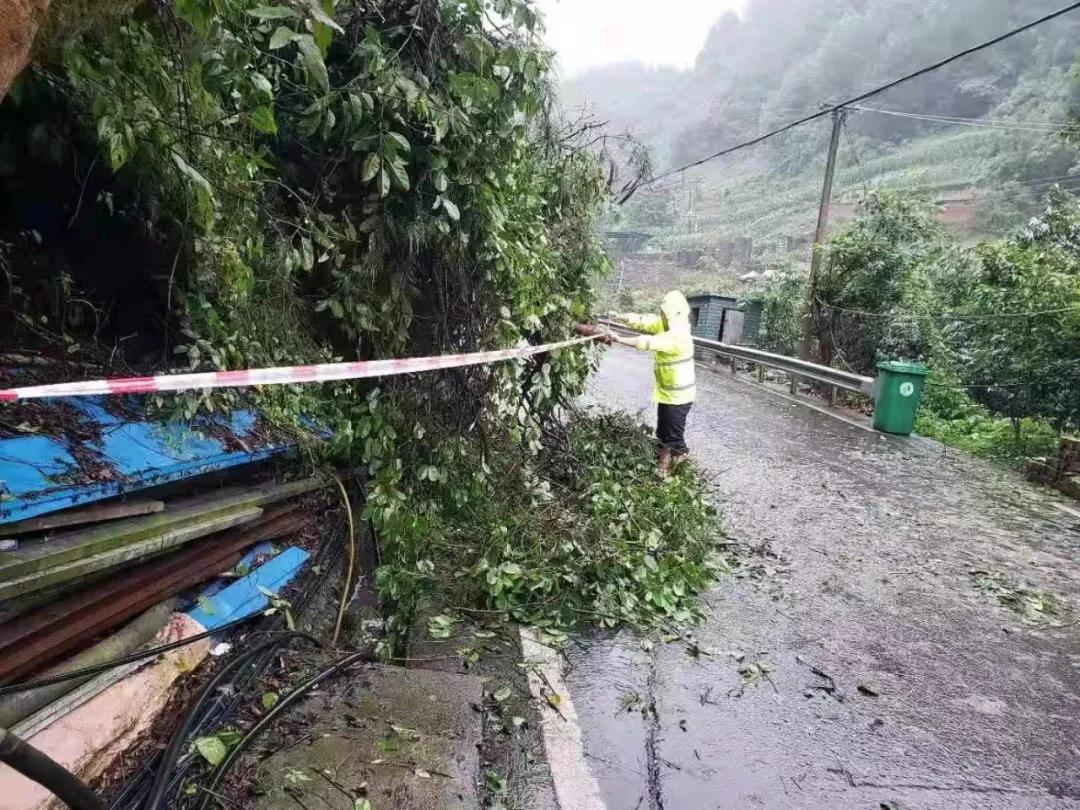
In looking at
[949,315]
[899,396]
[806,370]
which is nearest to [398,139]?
[899,396]

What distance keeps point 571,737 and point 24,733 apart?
2.07m

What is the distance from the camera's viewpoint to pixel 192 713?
2.60 meters

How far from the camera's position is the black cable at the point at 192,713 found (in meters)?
2.24

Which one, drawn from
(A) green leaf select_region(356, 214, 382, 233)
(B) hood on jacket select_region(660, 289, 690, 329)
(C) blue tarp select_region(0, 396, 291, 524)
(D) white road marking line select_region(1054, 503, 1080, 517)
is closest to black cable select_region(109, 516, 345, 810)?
(C) blue tarp select_region(0, 396, 291, 524)

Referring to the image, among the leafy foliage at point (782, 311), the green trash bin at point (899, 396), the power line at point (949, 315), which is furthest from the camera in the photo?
the leafy foliage at point (782, 311)

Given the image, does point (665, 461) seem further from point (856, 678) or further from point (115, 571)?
point (115, 571)

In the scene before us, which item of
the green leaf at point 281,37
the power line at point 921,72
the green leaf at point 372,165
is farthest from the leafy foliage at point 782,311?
the green leaf at point 281,37

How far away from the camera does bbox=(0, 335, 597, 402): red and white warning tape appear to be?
7.35 feet

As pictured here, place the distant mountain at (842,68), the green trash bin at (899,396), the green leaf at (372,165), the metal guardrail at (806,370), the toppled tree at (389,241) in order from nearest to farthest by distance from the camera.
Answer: the toppled tree at (389,241), the green leaf at (372,165), the green trash bin at (899,396), the metal guardrail at (806,370), the distant mountain at (842,68)

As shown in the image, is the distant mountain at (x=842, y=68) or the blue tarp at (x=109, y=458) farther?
the distant mountain at (x=842, y=68)

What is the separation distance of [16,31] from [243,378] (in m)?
1.49

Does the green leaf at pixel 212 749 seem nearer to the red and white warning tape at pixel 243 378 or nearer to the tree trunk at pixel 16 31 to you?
the red and white warning tape at pixel 243 378

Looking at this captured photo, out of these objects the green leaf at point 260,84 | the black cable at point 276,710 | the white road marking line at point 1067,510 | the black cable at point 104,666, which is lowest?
the white road marking line at point 1067,510

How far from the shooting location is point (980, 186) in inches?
1837
